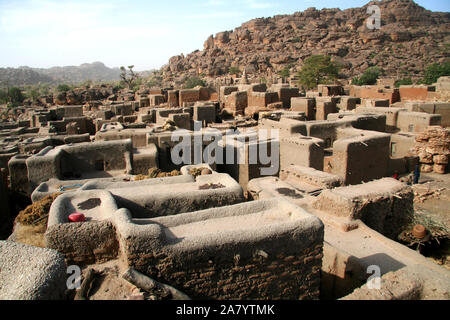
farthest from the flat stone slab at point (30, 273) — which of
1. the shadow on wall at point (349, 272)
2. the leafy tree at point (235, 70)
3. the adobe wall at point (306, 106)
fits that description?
the leafy tree at point (235, 70)

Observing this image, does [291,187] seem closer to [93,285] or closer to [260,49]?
[93,285]

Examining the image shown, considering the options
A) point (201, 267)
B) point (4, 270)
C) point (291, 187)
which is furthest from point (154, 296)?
point (291, 187)

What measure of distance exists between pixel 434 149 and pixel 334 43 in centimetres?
5899

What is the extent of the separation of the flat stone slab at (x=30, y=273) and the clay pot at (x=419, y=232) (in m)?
7.29

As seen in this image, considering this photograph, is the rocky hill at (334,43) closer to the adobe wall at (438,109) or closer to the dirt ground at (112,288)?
the adobe wall at (438,109)

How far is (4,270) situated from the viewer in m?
3.40

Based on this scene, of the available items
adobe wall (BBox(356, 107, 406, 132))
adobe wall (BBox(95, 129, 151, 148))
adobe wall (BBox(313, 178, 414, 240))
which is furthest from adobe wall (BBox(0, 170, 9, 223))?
adobe wall (BBox(356, 107, 406, 132))

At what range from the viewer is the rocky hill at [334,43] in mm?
57875

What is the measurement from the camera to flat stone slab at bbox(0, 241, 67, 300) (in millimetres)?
3109

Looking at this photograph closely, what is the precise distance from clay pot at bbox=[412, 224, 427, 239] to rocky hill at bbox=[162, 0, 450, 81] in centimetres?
4641

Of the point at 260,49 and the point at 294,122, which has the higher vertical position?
the point at 260,49
